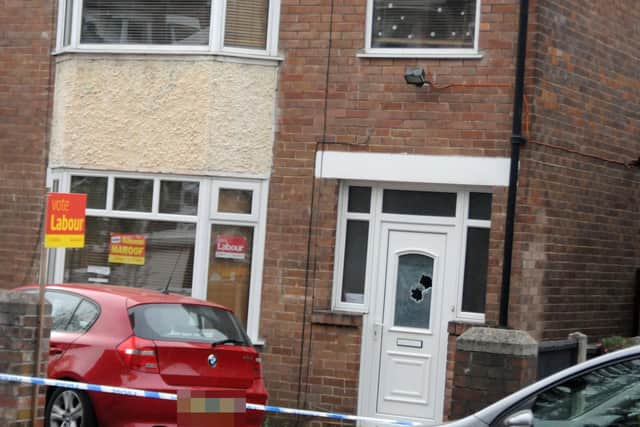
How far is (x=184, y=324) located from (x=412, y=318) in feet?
10.7

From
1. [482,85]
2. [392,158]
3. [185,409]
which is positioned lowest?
[185,409]

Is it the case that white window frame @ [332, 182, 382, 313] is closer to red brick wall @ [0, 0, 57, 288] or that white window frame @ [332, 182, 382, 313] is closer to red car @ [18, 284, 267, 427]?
red car @ [18, 284, 267, 427]

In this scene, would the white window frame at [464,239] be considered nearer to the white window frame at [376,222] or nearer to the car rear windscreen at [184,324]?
the white window frame at [376,222]

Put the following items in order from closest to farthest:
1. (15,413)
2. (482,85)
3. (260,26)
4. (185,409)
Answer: (185,409) → (15,413) → (482,85) → (260,26)

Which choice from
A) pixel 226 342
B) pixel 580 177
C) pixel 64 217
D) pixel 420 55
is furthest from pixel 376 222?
pixel 64 217

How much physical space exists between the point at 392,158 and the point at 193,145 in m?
2.22

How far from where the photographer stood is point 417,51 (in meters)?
12.7

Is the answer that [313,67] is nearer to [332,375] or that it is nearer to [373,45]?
[373,45]

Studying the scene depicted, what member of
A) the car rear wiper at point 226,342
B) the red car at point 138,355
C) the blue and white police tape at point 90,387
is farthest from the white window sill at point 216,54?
the blue and white police tape at point 90,387

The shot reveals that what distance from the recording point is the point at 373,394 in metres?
12.8

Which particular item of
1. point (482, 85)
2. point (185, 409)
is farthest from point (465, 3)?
point (185, 409)

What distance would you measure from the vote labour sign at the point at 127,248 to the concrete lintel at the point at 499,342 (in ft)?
15.4

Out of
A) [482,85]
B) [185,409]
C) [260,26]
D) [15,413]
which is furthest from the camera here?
[260,26]

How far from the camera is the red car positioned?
32.7 ft
